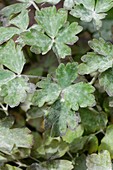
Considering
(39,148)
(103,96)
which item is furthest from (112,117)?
(39,148)

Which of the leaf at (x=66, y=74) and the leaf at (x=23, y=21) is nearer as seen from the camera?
the leaf at (x=66, y=74)

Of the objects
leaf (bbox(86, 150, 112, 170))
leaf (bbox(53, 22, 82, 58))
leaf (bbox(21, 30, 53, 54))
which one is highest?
leaf (bbox(21, 30, 53, 54))

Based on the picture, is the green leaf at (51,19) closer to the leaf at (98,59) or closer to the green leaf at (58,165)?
the leaf at (98,59)

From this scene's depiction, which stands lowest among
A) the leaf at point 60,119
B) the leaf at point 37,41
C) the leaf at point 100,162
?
the leaf at point 100,162

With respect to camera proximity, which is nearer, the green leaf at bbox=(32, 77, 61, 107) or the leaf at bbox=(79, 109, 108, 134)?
the green leaf at bbox=(32, 77, 61, 107)

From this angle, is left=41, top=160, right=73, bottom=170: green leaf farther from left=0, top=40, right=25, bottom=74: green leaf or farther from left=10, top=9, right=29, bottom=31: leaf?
left=10, top=9, right=29, bottom=31: leaf

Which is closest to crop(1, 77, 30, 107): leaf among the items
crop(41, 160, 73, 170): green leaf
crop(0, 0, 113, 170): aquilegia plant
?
crop(0, 0, 113, 170): aquilegia plant

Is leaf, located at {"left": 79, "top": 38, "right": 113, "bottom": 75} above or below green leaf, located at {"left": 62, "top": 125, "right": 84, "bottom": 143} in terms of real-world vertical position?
above

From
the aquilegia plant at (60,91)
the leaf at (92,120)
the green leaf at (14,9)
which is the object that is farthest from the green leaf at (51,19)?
the leaf at (92,120)
